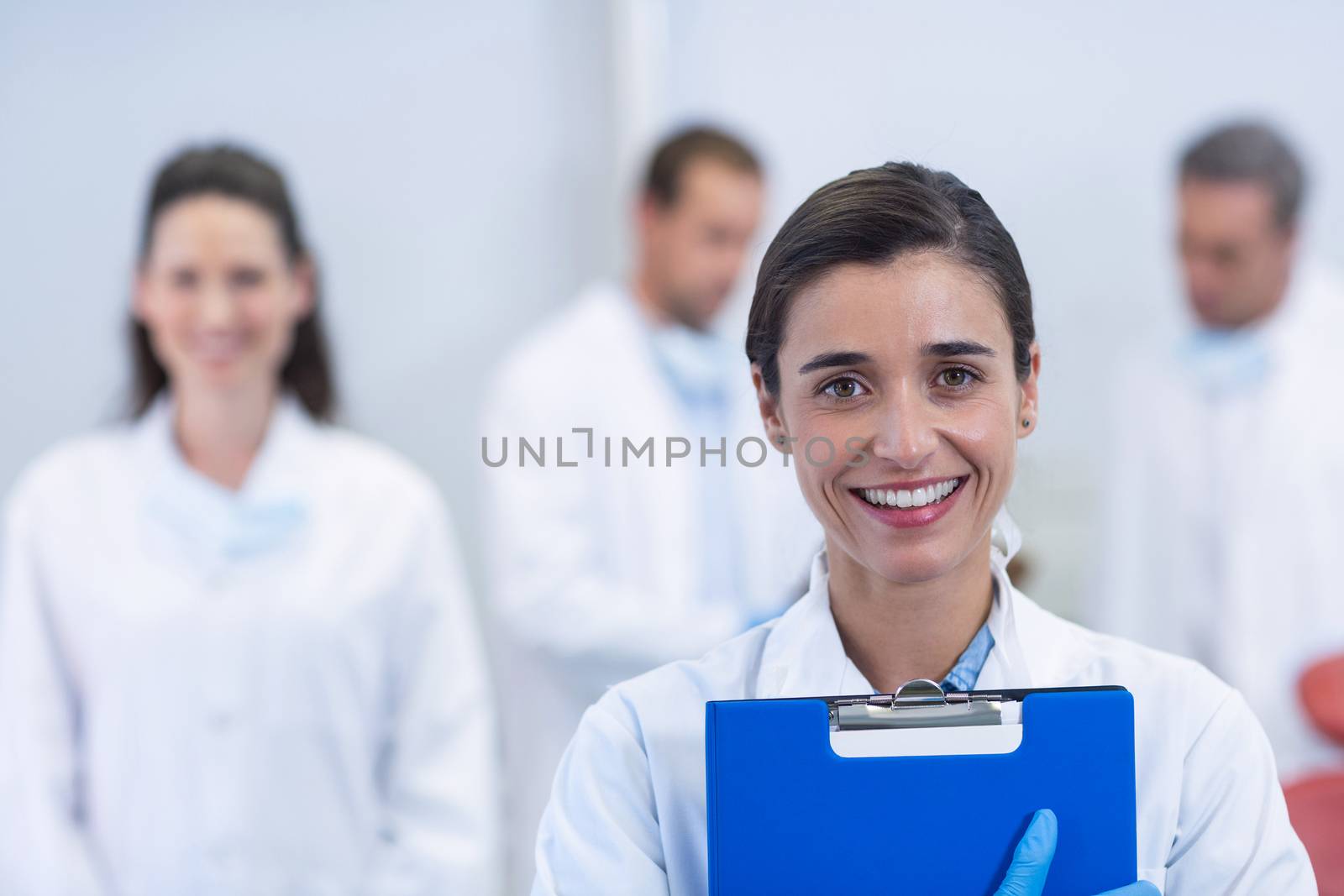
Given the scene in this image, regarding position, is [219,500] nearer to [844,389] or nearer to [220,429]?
[220,429]

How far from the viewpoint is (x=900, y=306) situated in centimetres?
80

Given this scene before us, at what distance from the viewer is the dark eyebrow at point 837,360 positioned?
0.80 meters

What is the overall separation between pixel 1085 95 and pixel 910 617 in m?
1.70

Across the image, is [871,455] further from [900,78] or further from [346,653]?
[900,78]

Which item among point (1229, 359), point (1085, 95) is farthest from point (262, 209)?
point (1229, 359)

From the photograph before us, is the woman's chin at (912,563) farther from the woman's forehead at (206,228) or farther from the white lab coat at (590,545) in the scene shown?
the woman's forehead at (206,228)

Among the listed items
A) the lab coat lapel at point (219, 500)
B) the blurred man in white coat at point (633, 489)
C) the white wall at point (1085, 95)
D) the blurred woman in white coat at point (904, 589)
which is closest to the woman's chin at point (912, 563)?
the blurred woman in white coat at point (904, 589)

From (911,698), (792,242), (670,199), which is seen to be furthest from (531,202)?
(911,698)

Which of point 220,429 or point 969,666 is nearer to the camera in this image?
point 969,666

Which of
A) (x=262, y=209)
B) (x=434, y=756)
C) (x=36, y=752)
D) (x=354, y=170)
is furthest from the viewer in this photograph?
(x=354, y=170)

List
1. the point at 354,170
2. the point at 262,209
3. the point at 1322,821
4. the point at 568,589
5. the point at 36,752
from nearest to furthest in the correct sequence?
1. the point at 1322,821
2. the point at 36,752
3. the point at 262,209
4. the point at 568,589
5. the point at 354,170

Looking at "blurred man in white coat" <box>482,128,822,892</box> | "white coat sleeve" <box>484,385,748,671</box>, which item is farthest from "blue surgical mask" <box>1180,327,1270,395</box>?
"white coat sleeve" <box>484,385,748,671</box>

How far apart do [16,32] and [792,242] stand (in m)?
1.72

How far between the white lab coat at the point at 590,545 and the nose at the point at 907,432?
1.09m
